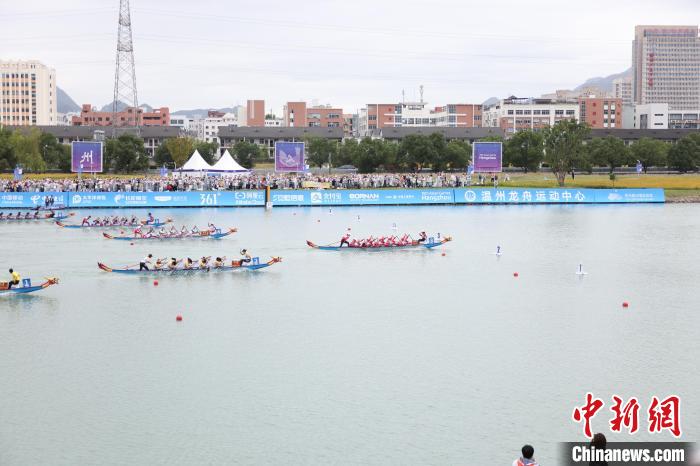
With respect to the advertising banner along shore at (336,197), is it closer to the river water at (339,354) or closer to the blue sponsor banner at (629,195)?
the blue sponsor banner at (629,195)

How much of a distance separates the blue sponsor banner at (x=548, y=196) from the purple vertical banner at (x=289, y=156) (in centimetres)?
1422

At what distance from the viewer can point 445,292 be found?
1382 inches

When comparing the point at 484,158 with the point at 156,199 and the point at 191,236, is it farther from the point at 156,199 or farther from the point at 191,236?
the point at 191,236

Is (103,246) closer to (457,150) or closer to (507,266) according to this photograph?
(507,266)

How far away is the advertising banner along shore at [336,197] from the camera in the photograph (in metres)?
69.9

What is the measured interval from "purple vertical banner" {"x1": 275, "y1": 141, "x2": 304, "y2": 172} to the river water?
1236 inches

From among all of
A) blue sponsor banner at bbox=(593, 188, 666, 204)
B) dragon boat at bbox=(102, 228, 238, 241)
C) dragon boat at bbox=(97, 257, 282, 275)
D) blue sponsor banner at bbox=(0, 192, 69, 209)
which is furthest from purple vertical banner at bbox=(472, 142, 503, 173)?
dragon boat at bbox=(97, 257, 282, 275)

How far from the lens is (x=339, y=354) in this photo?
25719mm

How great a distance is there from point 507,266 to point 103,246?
21.8 metres

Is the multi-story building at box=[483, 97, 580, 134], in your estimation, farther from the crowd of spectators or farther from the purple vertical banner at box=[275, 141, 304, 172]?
the purple vertical banner at box=[275, 141, 304, 172]

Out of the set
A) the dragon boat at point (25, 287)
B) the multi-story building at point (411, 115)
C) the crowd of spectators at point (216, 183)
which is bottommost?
the dragon boat at point (25, 287)

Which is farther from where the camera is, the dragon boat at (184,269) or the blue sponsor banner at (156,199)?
the blue sponsor banner at (156,199)

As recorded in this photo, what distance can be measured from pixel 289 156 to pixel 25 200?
2245cm

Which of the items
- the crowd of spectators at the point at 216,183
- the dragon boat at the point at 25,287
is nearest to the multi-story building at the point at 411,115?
the crowd of spectators at the point at 216,183
